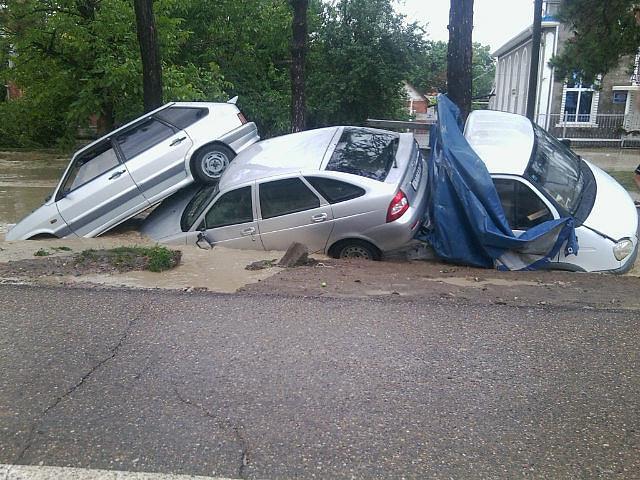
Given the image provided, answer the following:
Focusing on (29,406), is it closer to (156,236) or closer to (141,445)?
(141,445)

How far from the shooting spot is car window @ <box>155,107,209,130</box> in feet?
28.8

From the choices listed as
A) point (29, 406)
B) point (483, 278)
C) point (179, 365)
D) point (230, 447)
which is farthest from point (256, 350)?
point (483, 278)

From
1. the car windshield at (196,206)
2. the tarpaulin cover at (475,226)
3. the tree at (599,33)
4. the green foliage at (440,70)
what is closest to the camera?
the tarpaulin cover at (475,226)

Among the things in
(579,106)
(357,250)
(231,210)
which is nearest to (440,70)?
(579,106)

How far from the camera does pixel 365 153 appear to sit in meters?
7.81

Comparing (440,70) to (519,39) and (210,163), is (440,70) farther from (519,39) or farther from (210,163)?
(210,163)

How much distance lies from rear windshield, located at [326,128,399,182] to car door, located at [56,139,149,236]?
2.93 m

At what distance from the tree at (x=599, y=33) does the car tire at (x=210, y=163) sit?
30.6ft

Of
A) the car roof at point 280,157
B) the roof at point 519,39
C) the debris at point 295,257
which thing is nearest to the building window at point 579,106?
the roof at point 519,39

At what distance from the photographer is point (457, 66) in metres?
11.0

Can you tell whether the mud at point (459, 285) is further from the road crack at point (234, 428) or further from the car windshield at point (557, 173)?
the road crack at point (234, 428)

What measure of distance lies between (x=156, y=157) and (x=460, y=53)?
579 centimetres

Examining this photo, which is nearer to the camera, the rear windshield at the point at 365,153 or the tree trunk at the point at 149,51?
the rear windshield at the point at 365,153

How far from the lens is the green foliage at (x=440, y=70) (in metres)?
21.9
